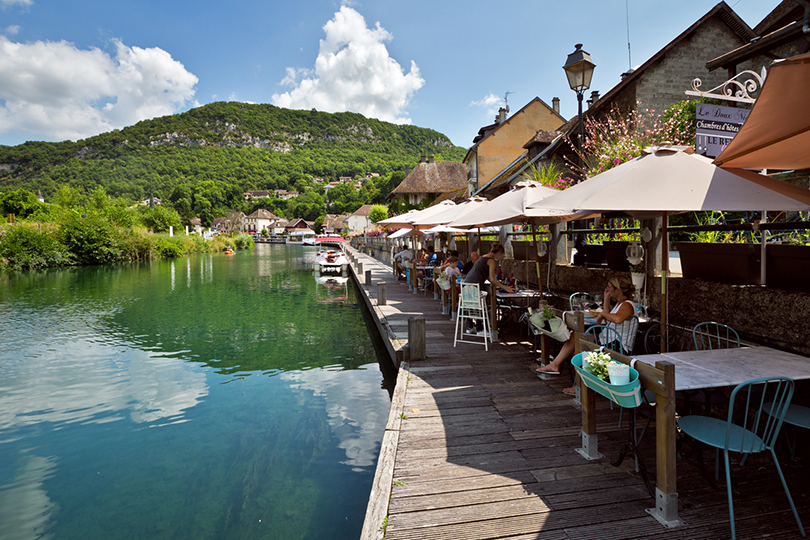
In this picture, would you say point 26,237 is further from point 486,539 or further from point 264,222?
point 264,222

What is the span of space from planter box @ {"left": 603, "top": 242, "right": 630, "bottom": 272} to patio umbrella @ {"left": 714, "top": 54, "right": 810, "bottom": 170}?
10.2 ft

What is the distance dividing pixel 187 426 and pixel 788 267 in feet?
25.0

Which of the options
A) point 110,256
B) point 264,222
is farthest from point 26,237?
point 264,222

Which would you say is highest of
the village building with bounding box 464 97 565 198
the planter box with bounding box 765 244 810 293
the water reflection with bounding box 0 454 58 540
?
the village building with bounding box 464 97 565 198

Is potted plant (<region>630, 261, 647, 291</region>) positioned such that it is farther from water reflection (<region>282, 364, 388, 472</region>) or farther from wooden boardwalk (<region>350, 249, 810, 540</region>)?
water reflection (<region>282, 364, 388, 472</region>)

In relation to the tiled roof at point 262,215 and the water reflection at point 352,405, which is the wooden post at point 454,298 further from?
the tiled roof at point 262,215

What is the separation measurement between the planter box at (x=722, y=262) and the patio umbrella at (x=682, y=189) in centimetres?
94

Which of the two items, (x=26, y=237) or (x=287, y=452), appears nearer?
(x=287, y=452)

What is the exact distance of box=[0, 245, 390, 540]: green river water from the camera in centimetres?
443

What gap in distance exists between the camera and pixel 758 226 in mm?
4270

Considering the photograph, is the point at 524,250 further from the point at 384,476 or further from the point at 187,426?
the point at 384,476

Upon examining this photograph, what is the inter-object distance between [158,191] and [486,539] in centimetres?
11976

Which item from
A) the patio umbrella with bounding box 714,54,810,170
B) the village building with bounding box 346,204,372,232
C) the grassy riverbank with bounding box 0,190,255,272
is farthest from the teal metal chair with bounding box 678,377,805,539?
the village building with bounding box 346,204,372,232

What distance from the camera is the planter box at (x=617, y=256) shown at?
677 centimetres
